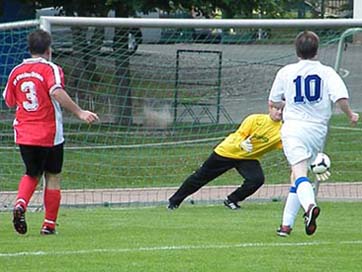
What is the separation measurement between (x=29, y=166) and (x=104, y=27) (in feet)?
14.7

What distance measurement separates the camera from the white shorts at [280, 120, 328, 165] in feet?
35.0

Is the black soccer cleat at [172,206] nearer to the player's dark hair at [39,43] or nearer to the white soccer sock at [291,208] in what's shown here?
the white soccer sock at [291,208]

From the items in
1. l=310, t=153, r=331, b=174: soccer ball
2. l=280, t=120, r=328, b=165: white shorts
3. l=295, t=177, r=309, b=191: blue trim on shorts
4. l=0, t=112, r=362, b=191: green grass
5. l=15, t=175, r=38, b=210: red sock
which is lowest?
l=0, t=112, r=362, b=191: green grass

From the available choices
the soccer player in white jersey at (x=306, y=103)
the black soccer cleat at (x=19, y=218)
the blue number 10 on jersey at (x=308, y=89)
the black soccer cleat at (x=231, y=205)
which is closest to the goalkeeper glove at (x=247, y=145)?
the black soccer cleat at (x=231, y=205)

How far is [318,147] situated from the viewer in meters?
10.9

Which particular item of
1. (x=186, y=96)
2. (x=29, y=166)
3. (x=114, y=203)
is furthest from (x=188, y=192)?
(x=29, y=166)

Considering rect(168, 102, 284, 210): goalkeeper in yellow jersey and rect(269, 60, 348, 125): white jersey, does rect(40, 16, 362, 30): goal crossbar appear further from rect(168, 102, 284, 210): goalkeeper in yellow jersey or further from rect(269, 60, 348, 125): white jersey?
rect(269, 60, 348, 125): white jersey

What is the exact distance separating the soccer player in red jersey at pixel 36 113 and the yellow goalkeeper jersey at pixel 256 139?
3.72 meters

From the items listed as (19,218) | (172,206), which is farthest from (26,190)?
(172,206)

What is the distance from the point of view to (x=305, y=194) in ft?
34.4

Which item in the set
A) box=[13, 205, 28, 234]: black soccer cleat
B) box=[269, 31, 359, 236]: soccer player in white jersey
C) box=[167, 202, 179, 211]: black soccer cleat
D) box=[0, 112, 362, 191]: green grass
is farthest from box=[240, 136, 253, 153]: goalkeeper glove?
box=[13, 205, 28, 234]: black soccer cleat

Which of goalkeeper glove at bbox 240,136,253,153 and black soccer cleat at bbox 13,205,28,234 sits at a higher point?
black soccer cleat at bbox 13,205,28,234

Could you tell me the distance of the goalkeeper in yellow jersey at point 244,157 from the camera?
1427 cm

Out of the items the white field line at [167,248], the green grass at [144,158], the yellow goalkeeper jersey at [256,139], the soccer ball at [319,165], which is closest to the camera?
the white field line at [167,248]
